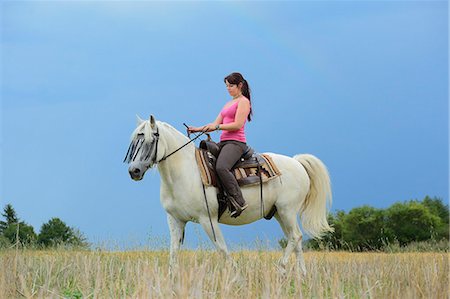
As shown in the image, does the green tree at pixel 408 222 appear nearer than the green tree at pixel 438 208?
Yes

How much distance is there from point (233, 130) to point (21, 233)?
18.6 ft

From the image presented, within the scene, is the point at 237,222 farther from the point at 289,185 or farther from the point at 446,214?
the point at 446,214

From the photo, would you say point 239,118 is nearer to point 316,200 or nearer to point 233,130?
point 233,130

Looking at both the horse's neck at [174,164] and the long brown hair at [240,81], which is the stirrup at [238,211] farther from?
the long brown hair at [240,81]

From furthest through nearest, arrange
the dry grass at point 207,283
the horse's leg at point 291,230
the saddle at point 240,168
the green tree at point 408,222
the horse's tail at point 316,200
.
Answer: the green tree at point 408,222 < the horse's tail at point 316,200 < the horse's leg at point 291,230 < the saddle at point 240,168 < the dry grass at point 207,283

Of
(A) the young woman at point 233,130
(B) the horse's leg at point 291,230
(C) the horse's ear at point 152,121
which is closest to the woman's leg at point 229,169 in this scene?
(A) the young woman at point 233,130

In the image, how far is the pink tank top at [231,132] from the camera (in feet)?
26.1

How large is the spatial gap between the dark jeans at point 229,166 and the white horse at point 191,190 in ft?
0.66

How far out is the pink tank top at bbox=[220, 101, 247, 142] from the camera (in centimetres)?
797

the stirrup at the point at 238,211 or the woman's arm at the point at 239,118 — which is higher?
the woman's arm at the point at 239,118

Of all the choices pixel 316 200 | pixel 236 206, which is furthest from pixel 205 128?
pixel 316 200

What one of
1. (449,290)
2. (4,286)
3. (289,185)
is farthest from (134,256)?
(449,290)

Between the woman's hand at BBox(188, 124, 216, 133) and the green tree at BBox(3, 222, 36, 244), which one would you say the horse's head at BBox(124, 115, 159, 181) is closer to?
the woman's hand at BBox(188, 124, 216, 133)

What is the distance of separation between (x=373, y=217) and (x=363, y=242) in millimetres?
856
